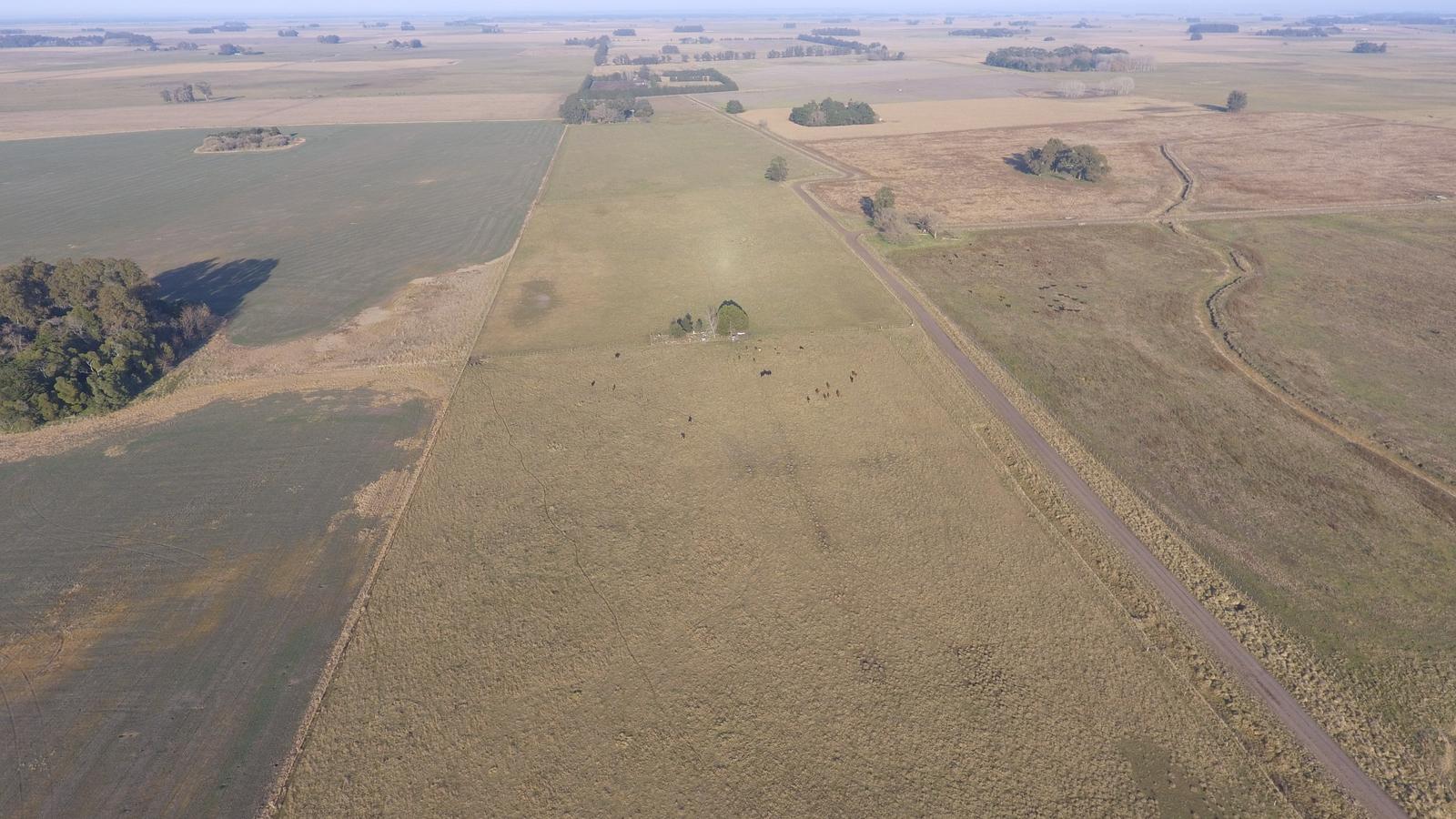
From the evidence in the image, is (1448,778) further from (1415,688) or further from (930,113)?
(930,113)

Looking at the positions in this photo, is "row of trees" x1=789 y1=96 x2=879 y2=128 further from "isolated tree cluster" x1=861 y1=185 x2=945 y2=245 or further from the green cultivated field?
"isolated tree cluster" x1=861 y1=185 x2=945 y2=245

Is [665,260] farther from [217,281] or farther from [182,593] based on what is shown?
[182,593]

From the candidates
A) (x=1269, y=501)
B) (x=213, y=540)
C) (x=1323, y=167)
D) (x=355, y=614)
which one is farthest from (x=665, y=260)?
(x=1323, y=167)

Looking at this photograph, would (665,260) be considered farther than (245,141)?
No

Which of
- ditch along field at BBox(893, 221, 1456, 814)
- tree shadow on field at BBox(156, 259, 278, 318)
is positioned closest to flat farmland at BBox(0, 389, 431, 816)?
tree shadow on field at BBox(156, 259, 278, 318)

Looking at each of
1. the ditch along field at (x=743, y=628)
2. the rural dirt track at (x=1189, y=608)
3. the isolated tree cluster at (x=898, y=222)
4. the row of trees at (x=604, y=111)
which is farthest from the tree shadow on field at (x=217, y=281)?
the row of trees at (x=604, y=111)

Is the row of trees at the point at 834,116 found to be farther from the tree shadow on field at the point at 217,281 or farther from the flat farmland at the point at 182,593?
the flat farmland at the point at 182,593
